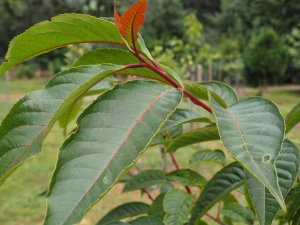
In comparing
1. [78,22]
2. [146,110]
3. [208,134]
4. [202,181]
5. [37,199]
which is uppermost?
[78,22]

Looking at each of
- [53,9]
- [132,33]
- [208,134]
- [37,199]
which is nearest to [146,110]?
[132,33]

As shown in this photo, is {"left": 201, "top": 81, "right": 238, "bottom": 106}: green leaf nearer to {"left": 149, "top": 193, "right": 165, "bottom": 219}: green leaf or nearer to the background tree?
{"left": 149, "top": 193, "right": 165, "bottom": 219}: green leaf

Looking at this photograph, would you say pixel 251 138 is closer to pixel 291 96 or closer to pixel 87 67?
pixel 87 67

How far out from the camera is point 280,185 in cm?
65

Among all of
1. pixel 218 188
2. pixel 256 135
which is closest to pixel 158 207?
pixel 218 188

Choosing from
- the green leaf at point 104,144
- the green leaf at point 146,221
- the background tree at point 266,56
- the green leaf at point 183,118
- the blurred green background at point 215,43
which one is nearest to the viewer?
the green leaf at point 104,144

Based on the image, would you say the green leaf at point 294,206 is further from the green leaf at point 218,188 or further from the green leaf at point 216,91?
the green leaf at point 216,91

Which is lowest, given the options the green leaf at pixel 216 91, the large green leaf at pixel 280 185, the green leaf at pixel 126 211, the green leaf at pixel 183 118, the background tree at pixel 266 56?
the background tree at pixel 266 56

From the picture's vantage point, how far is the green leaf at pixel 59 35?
67 cm

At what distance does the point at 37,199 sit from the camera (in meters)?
4.69

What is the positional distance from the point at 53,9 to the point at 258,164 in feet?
70.5

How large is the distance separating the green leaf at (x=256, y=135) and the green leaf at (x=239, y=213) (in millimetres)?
447

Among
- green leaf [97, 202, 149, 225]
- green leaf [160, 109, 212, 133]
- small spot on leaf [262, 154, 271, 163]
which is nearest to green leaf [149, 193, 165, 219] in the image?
green leaf [97, 202, 149, 225]

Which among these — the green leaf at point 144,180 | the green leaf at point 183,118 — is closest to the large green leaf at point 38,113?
the green leaf at point 183,118
